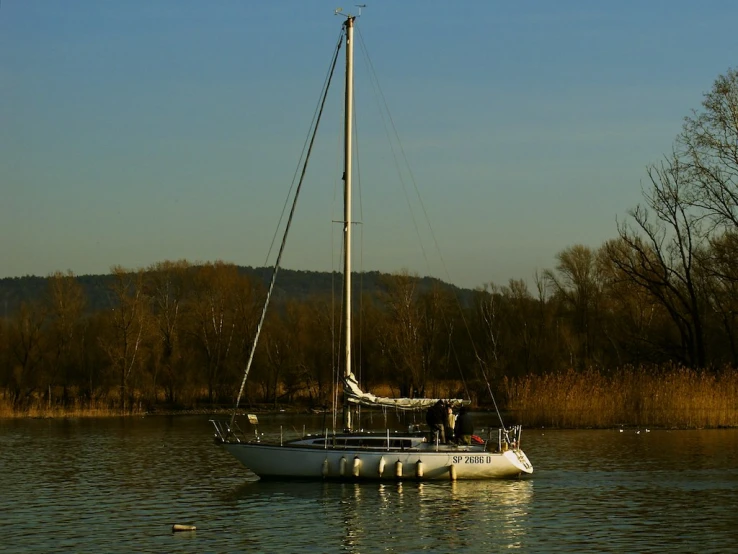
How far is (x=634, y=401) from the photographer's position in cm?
5181

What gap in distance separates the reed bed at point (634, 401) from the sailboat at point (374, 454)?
18455 millimetres

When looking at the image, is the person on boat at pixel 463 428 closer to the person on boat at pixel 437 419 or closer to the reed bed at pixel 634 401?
the person on boat at pixel 437 419

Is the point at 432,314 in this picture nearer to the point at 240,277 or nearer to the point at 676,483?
the point at 240,277

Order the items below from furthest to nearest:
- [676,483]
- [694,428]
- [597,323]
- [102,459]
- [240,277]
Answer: [240,277] → [597,323] → [694,428] → [102,459] → [676,483]

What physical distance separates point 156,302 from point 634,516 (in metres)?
73.1

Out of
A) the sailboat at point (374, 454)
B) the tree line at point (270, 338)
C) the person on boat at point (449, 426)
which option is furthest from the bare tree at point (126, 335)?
the person on boat at point (449, 426)

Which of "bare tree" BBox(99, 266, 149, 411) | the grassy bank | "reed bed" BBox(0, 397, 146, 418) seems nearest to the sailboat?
the grassy bank

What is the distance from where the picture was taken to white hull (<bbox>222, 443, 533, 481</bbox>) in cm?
3272

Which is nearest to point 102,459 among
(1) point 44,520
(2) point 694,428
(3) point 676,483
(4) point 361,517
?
(1) point 44,520

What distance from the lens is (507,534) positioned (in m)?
24.8

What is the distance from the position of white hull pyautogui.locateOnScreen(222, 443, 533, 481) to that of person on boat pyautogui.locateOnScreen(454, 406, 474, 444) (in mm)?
502

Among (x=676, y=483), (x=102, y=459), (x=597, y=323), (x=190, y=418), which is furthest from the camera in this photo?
(x=597, y=323)

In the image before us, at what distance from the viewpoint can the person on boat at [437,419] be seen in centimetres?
3381

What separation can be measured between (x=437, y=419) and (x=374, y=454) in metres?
2.53
